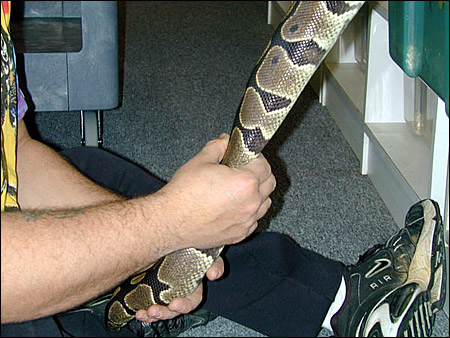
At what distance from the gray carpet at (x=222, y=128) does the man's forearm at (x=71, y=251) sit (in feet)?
2.09

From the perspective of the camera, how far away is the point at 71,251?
99 centimetres

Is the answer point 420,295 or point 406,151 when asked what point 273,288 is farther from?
point 406,151

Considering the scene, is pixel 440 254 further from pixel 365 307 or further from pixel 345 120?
pixel 345 120

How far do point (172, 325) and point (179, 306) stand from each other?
8.1 inches

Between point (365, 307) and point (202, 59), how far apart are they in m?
2.56

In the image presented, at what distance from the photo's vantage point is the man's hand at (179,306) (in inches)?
54.7

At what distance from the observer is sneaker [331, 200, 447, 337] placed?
1443mm

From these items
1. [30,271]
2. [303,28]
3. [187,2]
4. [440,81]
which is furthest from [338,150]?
[187,2]

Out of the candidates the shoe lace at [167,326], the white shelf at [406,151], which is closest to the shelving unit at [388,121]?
the white shelf at [406,151]

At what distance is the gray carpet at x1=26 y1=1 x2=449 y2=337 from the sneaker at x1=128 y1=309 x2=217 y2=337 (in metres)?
0.06

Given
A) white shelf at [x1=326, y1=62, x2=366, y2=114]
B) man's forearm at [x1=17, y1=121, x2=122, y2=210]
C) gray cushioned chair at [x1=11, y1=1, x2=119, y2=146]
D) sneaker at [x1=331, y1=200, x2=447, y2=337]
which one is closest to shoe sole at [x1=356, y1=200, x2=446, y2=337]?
sneaker at [x1=331, y1=200, x2=447, y2=337]

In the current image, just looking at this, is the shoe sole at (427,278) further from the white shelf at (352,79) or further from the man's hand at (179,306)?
the white shelf at (352,79)

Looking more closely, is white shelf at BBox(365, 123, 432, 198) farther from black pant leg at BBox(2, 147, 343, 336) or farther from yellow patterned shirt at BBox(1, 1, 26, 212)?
yellow patterned shirt at BBox(1, 1, 26, 212)

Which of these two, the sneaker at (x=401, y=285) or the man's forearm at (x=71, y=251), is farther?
the sneaker at (x=401, y=285)
